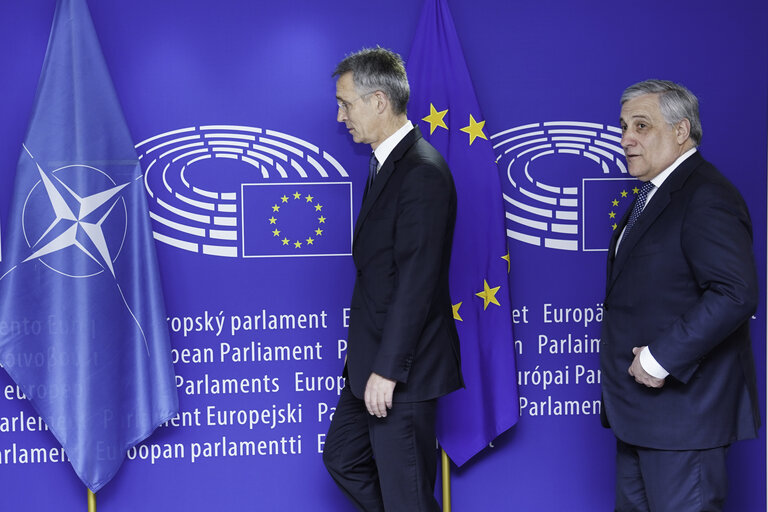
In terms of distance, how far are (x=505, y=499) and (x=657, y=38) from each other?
1896 millimetres

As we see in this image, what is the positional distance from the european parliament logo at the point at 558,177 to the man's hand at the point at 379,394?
3.52 feet

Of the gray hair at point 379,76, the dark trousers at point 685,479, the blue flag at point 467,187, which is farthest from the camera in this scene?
the blue flag at point 467,187

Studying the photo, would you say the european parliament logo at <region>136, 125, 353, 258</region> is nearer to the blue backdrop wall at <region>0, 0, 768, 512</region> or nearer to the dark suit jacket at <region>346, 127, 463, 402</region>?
the blue backdrop wall at <region>0, 0, 768, 512</region>


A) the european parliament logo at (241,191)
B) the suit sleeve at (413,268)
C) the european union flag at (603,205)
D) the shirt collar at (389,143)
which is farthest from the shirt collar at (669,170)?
the european parliament logo at (241,191)

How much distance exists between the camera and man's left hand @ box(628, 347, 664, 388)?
75.0 inches

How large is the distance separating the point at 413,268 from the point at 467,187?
0.88 metres

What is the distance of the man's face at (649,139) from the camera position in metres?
2.05

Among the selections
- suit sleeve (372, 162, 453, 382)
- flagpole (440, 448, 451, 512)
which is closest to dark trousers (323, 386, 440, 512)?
suit sleeve (372, 162, 453, 382)

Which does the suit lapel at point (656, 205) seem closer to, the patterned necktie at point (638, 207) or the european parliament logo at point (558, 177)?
the patterned necktie at point (638, 207)

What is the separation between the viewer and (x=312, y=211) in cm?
281

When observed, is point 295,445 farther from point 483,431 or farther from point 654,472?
point 654,472

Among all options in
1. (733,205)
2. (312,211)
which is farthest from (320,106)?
(733,205)

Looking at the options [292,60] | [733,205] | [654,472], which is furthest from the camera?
[292,60]

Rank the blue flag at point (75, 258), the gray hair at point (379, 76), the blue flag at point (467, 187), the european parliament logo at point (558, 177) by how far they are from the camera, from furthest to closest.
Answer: the european parliament logo at point (558, 177) < the blue flag at point (467, 187) < the blue flag at point (75, 258) < the gray hair at point (379, 76)
